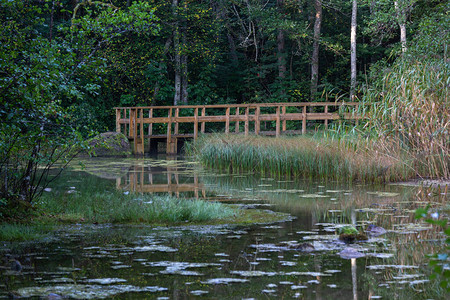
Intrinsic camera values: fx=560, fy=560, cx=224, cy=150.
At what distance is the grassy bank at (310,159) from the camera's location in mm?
9320

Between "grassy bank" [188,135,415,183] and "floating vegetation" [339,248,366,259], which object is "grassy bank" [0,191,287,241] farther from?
"grassy bank" [188,135,415,183]

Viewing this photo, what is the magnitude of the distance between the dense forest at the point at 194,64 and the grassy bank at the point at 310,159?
0.47m

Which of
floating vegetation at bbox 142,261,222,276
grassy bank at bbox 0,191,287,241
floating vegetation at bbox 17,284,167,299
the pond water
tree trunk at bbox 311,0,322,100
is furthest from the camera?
tree trunk at bbox 311,0,322,100

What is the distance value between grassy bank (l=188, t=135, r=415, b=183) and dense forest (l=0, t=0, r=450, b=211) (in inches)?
18.5

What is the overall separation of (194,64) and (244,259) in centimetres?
2022

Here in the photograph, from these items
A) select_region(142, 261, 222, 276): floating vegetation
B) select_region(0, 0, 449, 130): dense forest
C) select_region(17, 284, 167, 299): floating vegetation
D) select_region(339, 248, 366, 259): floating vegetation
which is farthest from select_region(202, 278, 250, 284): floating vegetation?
select_region(0, 0, 449, 130): dense forest

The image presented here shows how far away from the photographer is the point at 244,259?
162 inches

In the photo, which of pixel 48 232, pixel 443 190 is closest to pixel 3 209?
pixel 48 232

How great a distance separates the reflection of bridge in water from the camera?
854 cm

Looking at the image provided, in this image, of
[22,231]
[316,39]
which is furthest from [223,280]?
[316,39]

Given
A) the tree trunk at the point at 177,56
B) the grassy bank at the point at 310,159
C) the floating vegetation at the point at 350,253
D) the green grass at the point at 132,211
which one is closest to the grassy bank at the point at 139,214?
the green grass at the point at 132,211

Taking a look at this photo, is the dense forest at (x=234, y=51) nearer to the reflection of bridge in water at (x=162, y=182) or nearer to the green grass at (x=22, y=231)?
the reflection of bridge in water at (x=162, y=182)

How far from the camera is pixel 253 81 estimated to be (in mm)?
25969

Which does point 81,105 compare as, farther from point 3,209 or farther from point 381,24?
point 3,209
